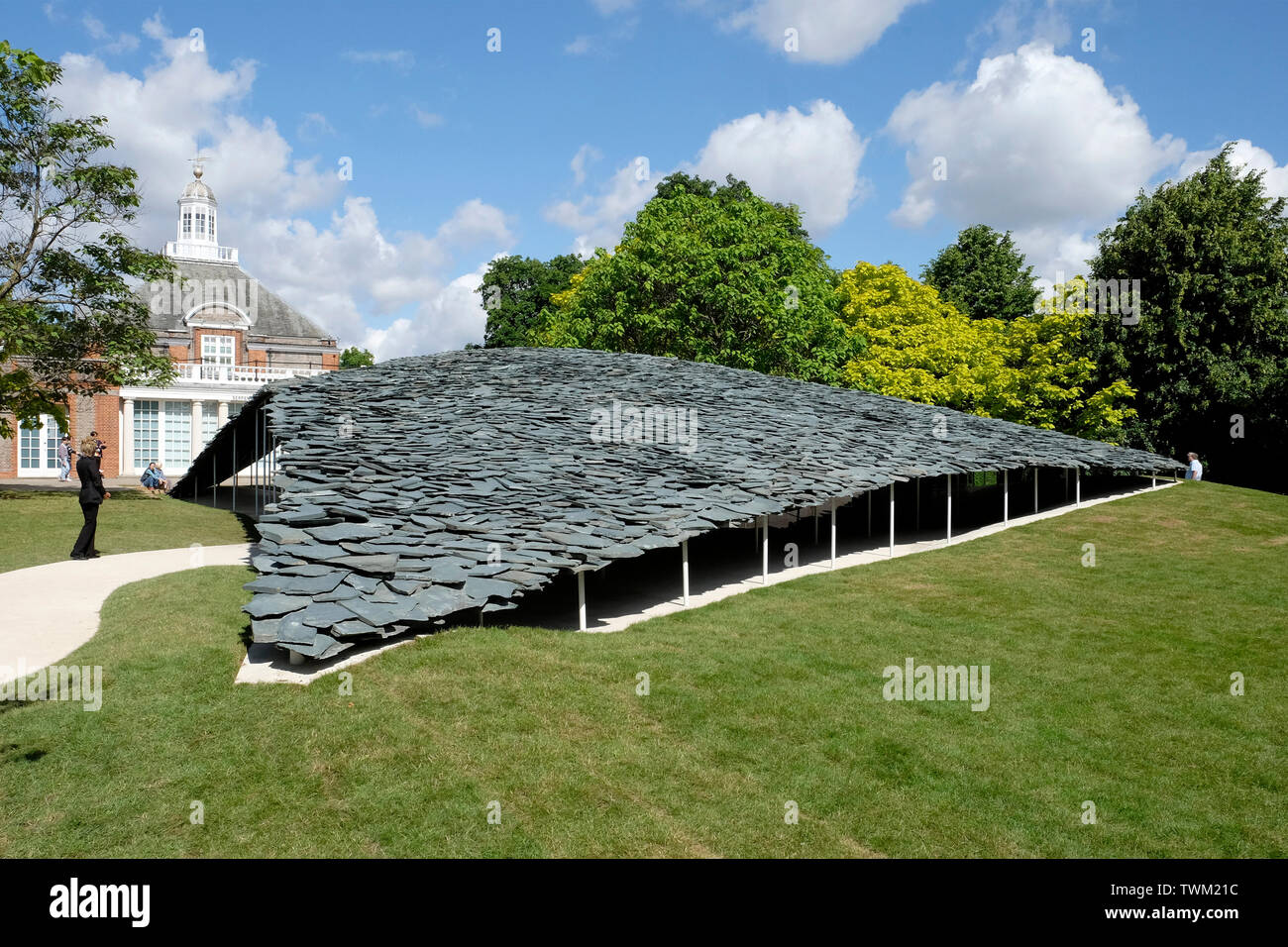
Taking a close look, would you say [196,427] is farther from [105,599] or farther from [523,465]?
[523,465]

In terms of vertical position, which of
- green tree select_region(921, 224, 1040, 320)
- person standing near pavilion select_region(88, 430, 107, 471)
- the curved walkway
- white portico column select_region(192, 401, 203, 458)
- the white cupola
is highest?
the white cupola

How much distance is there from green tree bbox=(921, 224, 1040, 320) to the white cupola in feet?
173

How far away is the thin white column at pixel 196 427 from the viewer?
43781 millimetres

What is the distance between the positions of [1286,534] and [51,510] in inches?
1379

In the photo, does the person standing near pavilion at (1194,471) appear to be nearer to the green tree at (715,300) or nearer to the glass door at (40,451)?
the green tree at (715,300)

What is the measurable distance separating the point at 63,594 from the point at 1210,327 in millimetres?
44504

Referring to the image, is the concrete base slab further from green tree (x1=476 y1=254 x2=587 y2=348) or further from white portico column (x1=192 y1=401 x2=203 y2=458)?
green tree (x1=476 y1=254 x2=587 y2=348)

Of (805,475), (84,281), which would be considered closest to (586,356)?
(805,475)

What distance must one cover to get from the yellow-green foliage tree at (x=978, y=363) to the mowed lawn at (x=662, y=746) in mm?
24552

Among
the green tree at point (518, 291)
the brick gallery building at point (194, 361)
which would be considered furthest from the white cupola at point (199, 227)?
the green tree at point (518, 291)

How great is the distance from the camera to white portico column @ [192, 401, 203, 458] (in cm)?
4378

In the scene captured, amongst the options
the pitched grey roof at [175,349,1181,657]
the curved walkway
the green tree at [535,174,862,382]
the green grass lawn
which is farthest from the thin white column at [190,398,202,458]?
the curved walkway
